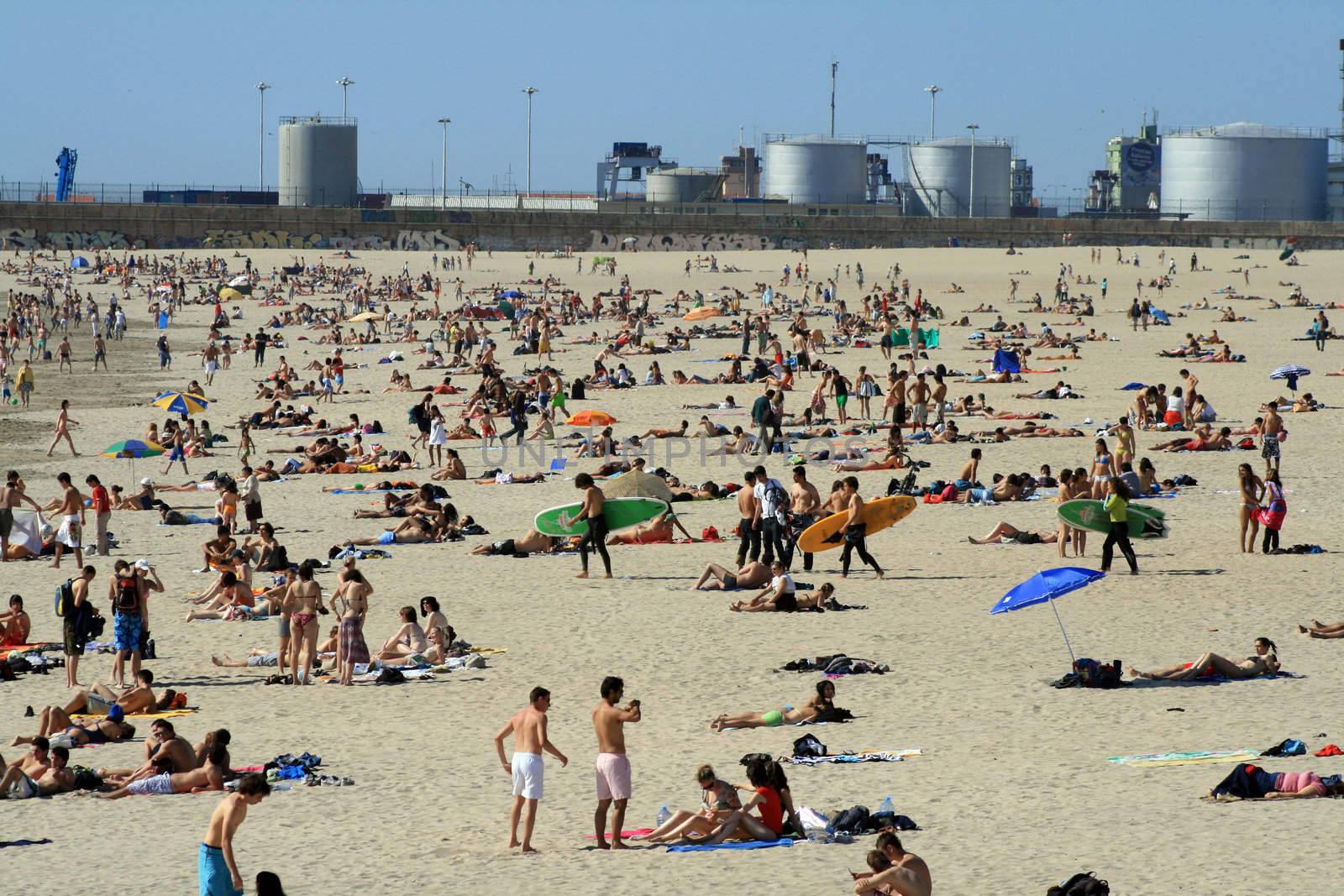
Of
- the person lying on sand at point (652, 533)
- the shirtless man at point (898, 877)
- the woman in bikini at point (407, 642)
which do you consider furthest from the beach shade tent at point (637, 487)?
the shirtless man at point (898, 877)

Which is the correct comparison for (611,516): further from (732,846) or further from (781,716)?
(732,846)

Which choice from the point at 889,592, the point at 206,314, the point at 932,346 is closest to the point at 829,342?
the point at 932,346

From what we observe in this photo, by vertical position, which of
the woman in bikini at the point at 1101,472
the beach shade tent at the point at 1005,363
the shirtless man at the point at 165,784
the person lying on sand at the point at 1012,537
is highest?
the beach shade tent at the point at 1005,363

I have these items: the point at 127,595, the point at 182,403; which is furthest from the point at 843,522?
the point at 182,403

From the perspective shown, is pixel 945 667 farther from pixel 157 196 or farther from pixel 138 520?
pixel 157 196

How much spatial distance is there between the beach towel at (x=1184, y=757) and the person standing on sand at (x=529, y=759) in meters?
3.37

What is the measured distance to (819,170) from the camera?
8944 centimetres

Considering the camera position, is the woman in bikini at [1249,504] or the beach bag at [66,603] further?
the woman in bikini at [1249,504]

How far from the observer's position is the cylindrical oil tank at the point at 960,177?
3506 inches

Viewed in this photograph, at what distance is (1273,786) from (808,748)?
254 cm

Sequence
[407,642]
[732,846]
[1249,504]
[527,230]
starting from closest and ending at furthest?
[732,846] → [407,642] → [1249,504] → [527,230]

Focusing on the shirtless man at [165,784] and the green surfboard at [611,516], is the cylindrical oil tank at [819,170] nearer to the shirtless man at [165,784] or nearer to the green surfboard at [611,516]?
the green surfboard at [611,516]

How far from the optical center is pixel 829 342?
38.6 m

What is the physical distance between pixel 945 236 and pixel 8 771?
210ft
